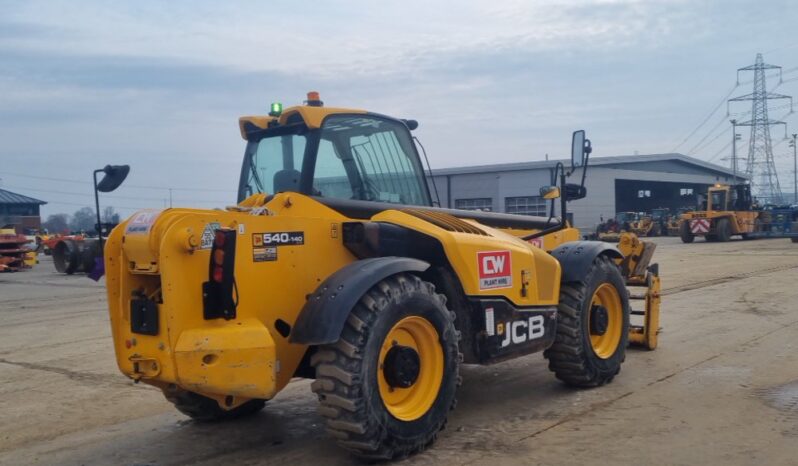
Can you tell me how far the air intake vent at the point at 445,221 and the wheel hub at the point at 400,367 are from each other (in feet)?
3.59

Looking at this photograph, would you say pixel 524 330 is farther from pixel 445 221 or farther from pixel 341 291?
pixel 341 291

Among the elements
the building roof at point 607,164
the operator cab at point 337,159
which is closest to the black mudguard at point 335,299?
the operator cab at point 337,159

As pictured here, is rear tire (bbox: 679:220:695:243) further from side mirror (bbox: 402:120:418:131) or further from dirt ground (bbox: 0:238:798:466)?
side mirror (bbox: 402:120:418:131)

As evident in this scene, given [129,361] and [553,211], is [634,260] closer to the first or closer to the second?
[553,211]

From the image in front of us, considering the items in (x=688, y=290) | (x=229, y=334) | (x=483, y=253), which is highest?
(x=483, y=253)

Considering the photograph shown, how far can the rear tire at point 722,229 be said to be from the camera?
3547cm

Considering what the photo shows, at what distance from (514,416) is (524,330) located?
656 millimetres

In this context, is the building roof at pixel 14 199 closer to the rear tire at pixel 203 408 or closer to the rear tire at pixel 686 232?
the rear tire at pixel 686 232

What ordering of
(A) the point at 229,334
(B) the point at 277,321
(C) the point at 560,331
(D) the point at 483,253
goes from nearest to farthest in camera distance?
(A) the point at 229,334 → (B) the point at 277,321 → (D) the point at 483,253 → (C) the point at 560,331

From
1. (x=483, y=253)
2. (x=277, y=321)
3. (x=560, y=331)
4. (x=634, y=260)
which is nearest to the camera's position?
(x=277, y=321)

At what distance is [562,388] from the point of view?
263 inches

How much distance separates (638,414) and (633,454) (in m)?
1.00

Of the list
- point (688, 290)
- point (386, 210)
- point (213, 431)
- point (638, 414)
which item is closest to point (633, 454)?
point (638, 414)

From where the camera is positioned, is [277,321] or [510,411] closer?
[277,321]
